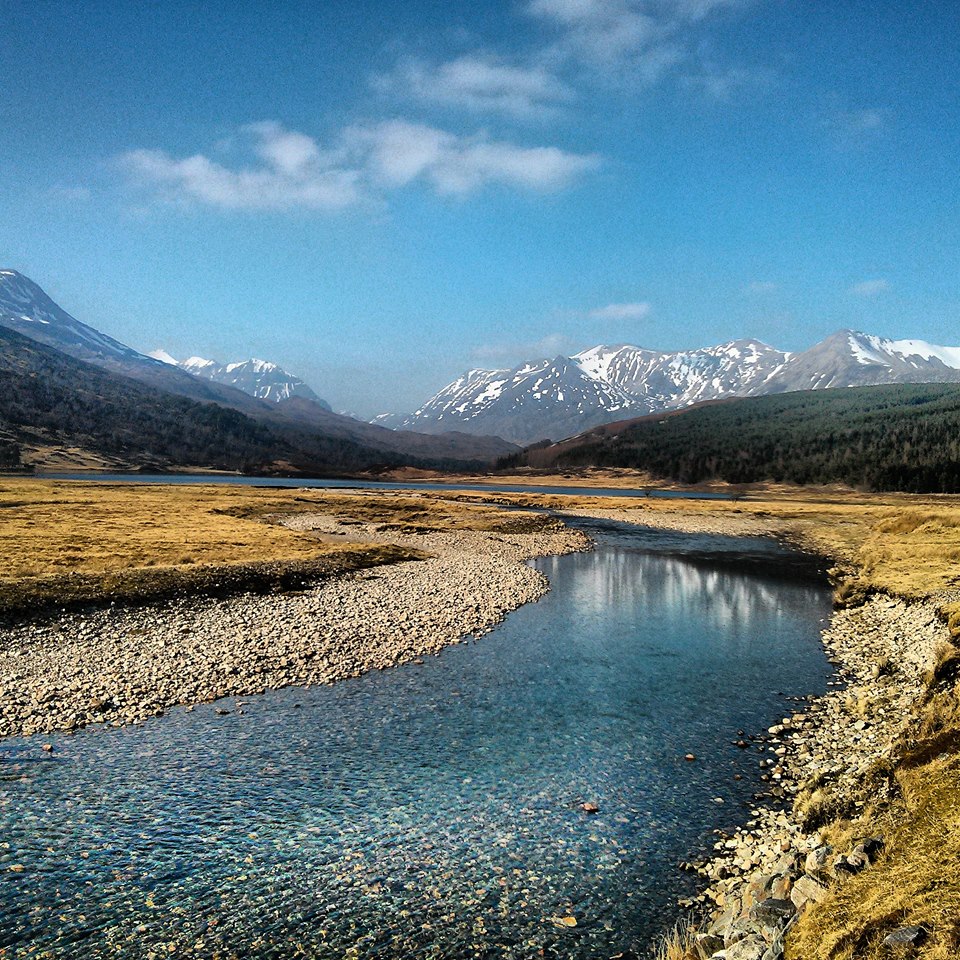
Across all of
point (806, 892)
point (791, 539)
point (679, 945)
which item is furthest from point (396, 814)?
point (791, 539)

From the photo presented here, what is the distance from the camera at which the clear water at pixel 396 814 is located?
40.7 feet

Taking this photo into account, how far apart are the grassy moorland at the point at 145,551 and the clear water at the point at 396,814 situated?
853 inches

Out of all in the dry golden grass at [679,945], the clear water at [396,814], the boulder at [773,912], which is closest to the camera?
the boulder at [773,912]

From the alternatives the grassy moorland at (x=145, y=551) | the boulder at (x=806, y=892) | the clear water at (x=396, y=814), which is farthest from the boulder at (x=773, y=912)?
the grassy moorland at (x=145, y=551)

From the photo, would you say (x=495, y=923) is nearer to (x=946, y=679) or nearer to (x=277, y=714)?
(x=277, y=714)

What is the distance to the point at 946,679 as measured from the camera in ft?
68.0

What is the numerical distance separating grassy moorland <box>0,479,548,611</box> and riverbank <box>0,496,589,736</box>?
2.41m

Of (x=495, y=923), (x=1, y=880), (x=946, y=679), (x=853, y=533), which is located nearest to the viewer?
(x=495, y=923)

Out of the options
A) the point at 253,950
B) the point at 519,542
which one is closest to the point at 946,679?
the point at 253,950

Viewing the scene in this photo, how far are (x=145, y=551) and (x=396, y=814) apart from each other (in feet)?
149

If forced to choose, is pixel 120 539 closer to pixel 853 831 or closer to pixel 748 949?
pixel 748 949

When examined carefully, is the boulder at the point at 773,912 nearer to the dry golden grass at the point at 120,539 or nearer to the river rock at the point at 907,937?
the river rock at the point at 907,937

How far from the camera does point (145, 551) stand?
52.1m

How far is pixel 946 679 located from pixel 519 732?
15754 millimetres
